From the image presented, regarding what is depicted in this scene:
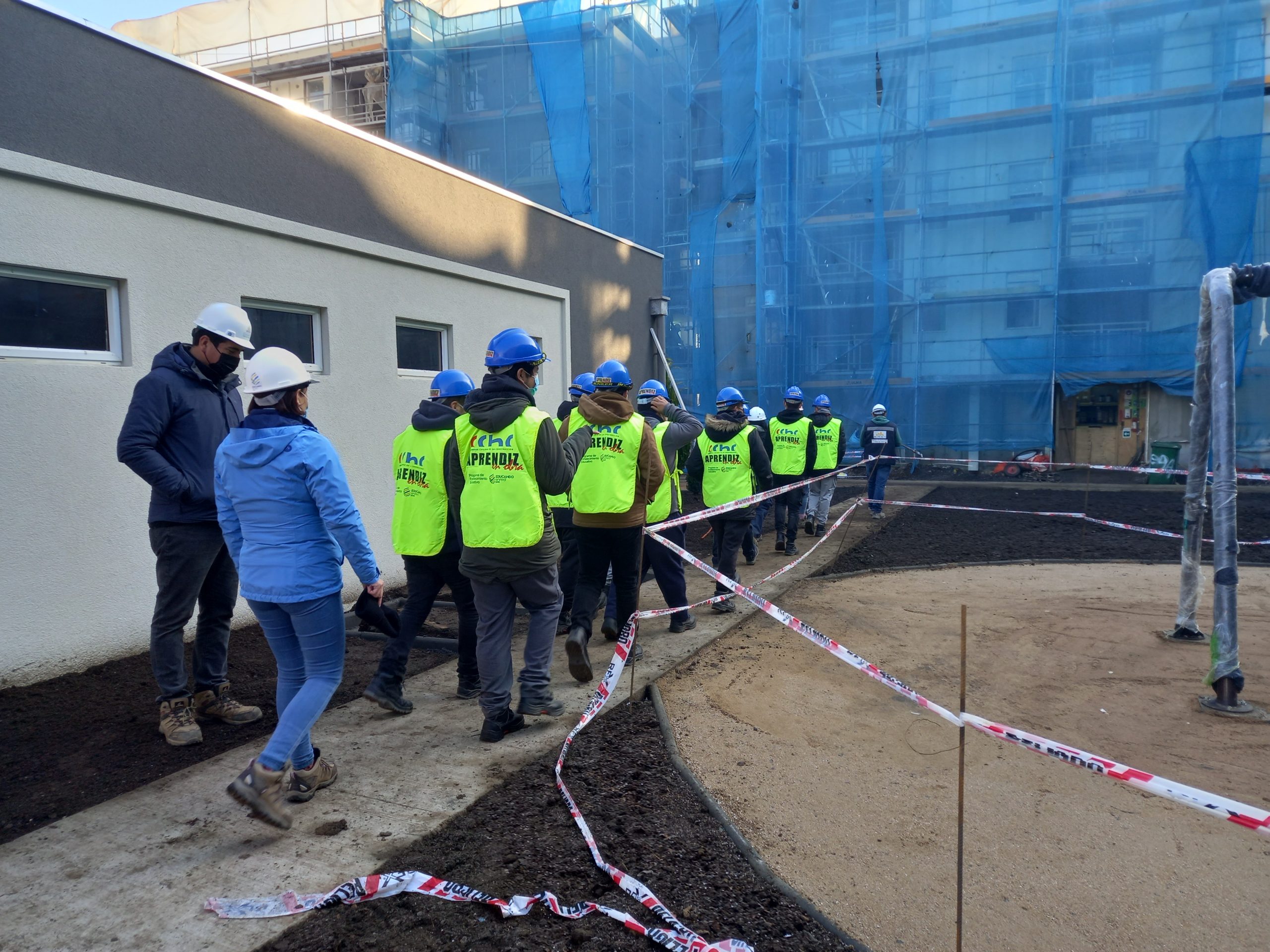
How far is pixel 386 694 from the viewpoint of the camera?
188 inches

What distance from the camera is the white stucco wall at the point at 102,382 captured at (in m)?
5.10

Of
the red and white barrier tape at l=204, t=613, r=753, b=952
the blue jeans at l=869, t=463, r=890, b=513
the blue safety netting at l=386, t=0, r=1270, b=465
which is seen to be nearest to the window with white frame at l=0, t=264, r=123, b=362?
the red and white barrier tape at l=204, t=613, r=753, b=952

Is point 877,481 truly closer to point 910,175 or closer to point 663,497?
point 663,497

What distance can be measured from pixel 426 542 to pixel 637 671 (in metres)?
1.66

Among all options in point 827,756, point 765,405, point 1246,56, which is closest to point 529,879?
point 827,756

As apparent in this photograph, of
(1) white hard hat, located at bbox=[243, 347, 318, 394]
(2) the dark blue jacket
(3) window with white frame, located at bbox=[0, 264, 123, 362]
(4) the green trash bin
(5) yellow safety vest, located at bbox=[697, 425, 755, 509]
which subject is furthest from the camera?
(4) the green trash bin

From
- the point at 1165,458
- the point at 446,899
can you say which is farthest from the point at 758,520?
the point at 1165,458

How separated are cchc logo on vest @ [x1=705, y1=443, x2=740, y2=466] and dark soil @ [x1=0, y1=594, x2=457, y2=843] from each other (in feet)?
9.51

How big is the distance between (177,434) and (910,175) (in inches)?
764

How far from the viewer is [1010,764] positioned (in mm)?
4234

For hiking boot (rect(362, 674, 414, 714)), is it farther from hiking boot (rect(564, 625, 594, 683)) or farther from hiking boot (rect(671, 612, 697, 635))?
hiking boot (rect(671, 612, 697, 635))

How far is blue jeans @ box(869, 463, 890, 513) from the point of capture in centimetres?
1327

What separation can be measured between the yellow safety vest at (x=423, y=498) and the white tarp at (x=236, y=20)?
34.3 meters

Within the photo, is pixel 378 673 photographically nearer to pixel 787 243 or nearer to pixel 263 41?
pixel 787 243
